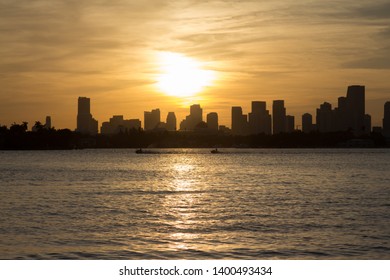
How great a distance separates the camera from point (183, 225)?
45.3 m

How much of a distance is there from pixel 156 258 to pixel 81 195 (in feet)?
137

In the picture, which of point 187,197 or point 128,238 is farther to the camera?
point 187,197

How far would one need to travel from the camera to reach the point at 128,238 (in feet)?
128

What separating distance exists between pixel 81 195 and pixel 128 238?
3538cm
